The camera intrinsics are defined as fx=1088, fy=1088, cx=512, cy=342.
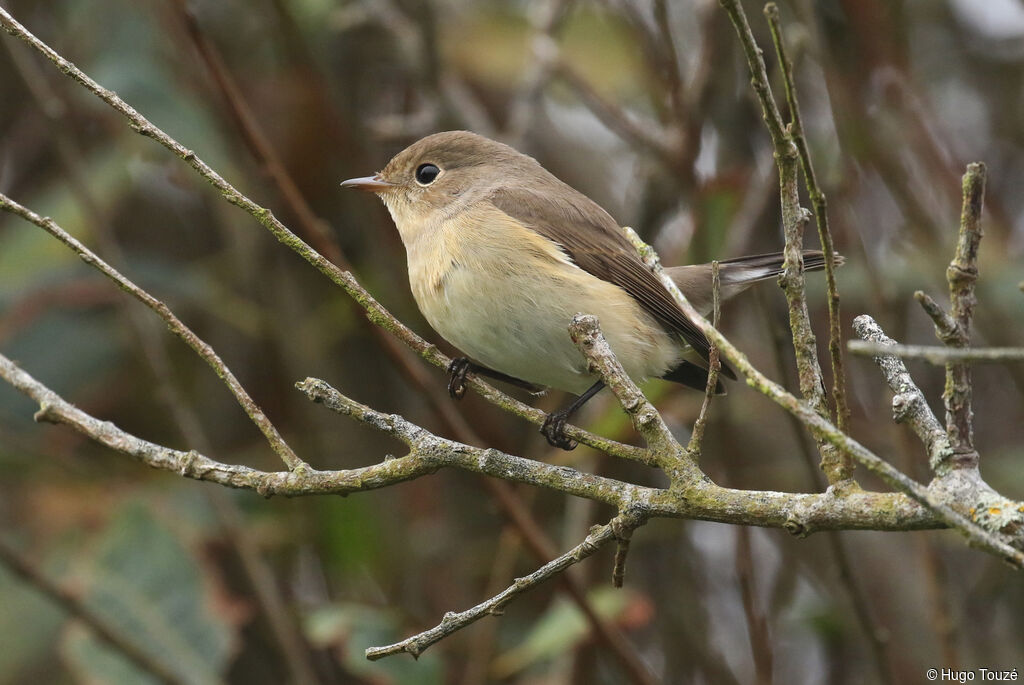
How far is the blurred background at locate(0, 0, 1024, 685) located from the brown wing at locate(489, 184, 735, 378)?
1.68 ft

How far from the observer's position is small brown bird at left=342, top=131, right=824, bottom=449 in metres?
3.30

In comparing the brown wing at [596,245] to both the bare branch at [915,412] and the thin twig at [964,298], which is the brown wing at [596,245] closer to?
the bare branch at [915,412]

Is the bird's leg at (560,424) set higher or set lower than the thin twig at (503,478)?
A: higher

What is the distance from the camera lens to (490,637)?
4.18 m

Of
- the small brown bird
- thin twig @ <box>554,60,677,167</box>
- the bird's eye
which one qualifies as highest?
thin twig @ <box>554,60,677,167</box>

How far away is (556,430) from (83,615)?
1.88 metres

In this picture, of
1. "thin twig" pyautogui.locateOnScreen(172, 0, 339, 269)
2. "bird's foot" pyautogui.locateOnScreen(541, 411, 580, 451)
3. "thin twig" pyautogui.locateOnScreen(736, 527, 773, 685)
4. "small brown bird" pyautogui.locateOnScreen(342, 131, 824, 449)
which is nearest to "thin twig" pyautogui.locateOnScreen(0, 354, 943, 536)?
"bird's foot" pyautogui.locateOnScreen(541, 411, 580, 451)

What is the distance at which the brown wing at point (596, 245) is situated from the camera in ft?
11.9

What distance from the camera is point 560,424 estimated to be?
2541 millimetres

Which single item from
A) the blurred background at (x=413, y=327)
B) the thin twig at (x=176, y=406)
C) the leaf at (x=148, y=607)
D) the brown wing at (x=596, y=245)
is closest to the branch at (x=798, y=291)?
the brown wing at (x=596, y=245)

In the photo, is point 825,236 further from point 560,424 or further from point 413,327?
point 413,327

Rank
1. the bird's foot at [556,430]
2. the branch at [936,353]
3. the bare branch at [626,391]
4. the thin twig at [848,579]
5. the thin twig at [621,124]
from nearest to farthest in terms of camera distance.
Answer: the branch at [936,353] → the bare branch at [626,391] → the bird's foot at [556,430] → the thin twig at [848,579] → the thin twig at [621,124]

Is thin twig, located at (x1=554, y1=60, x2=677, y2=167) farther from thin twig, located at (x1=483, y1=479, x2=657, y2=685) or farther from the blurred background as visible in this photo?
thin twig, located at (x1=483, y1=479, x2=657, y2=685)

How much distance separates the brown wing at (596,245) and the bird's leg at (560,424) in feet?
1.23
